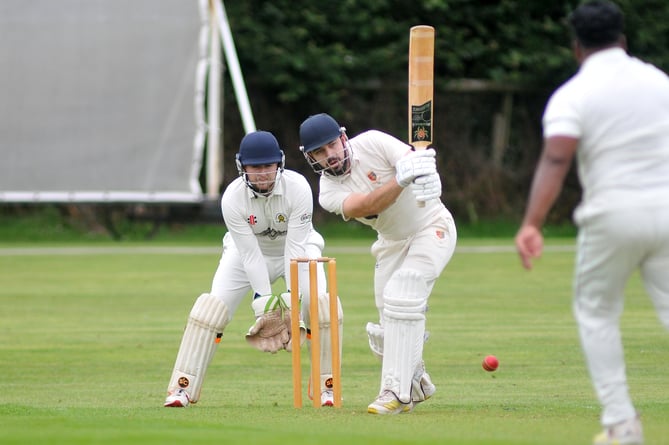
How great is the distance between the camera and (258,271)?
5984mm

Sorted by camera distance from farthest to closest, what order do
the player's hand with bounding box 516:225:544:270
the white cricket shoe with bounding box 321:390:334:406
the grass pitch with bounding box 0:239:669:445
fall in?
the white cricket shoe with bounding box 321:390:334:406 → the grass pitch with bounding box 0:239:669:445 → the player's hand with bounding box 516:225:544:270

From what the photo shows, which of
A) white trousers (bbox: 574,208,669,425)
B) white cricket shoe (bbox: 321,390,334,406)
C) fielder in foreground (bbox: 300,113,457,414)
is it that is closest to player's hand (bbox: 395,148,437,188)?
fielder in foreground (bbox: 300,113,457,414)

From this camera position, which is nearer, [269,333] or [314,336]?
[314,336]

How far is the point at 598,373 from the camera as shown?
12.5ft

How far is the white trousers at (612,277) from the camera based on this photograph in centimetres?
366

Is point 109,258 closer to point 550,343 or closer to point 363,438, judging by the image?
point 550,343

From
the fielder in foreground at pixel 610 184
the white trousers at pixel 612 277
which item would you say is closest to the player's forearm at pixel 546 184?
the fielder in foreground at pixel 610 184

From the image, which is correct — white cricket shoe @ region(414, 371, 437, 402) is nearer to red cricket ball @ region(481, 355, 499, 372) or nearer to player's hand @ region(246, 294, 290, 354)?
player's hand @ region(246, 294, 290, 354)

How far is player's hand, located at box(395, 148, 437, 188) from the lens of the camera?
16.6ft

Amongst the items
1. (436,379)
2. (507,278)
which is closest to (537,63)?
(507,278)

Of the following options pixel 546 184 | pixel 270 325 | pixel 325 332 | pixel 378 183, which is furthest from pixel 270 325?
pixel 546 184

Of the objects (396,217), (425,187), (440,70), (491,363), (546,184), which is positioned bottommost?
(440,70)

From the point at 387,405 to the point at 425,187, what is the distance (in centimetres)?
97

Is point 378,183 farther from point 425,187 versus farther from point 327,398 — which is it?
point 327,398
